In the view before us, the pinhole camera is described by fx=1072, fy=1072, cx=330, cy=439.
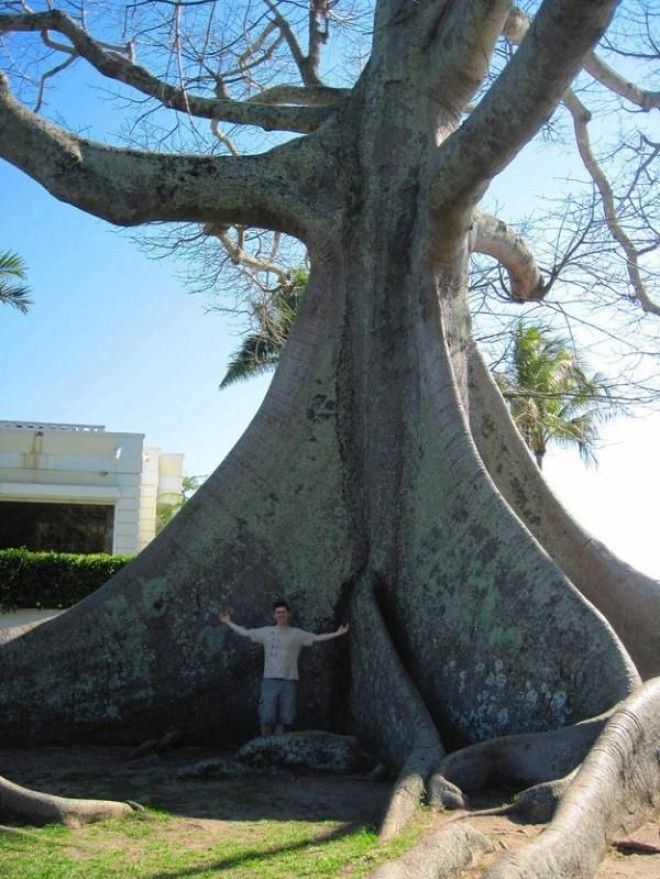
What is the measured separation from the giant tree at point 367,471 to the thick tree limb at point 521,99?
0.02 meters

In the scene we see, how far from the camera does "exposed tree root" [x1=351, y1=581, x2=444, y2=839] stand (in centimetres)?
496

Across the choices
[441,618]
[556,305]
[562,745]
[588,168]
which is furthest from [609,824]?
[588,168]

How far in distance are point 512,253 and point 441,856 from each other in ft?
20.6

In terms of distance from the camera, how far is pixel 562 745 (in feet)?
15.6

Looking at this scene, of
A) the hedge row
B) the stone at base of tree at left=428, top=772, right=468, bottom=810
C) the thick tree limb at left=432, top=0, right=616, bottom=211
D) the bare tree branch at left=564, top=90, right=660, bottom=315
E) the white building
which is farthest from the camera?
the white building

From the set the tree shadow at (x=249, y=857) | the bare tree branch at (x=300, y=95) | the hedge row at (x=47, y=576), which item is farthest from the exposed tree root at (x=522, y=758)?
the hedge row at (x=47, y=576)

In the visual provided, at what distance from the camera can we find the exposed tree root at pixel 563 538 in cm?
718

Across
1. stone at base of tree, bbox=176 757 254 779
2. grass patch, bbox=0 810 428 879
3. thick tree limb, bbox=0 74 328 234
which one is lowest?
grass patch, bbox=0 810 428 879

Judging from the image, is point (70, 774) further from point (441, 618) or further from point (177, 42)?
point (177, 42)

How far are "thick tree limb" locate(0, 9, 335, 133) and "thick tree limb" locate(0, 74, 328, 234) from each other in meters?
0.90

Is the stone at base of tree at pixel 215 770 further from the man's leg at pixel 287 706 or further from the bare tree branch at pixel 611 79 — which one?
the bare tree branch at pixel 611 79

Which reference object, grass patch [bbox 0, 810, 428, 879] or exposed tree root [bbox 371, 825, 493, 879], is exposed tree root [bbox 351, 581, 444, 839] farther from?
exposed tree root [bbox 371, 825, 493, 879]

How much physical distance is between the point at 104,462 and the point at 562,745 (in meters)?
19.6

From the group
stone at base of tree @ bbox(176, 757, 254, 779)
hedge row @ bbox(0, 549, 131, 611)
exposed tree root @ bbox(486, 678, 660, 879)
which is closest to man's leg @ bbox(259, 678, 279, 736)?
stone at base of tree @ bbox(176, 757, 254, 779)
